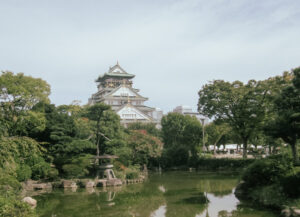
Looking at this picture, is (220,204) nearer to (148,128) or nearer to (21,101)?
(21,101)

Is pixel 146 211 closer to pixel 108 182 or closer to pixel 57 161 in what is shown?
pixel 108 182

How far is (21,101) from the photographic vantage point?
66.2 ft

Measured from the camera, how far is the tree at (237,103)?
76.6ft

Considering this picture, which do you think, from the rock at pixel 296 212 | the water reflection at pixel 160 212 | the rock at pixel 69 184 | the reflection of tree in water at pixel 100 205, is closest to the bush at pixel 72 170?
the rock at pixel 69 184

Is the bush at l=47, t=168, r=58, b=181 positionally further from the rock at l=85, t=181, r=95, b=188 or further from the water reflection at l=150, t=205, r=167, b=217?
the water reflection at l=150, t=205, r=167, b=217

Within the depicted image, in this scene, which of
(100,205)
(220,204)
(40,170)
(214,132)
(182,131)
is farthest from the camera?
(214,132)

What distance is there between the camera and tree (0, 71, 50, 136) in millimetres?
18844

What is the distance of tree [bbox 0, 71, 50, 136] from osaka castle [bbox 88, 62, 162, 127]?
2215 centimetres

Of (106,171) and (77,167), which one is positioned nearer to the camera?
(77,167)

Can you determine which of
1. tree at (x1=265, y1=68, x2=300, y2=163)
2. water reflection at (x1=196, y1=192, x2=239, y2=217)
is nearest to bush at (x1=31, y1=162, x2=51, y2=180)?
water reflection at (x1=196, y1=192, x2=239, y2=217)

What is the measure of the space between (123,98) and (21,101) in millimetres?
28352

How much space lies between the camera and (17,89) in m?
19.4

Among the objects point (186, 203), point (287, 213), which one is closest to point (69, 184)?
point (186, 203)

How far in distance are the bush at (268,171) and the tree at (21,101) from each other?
43.0 feet
